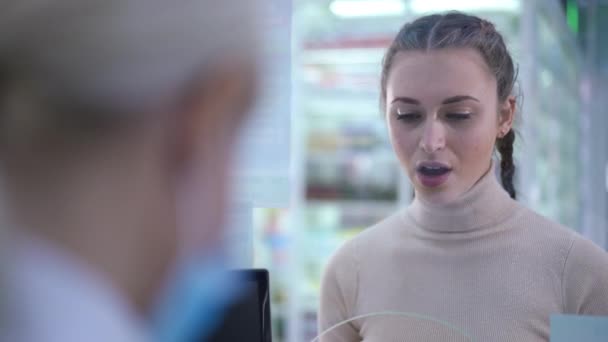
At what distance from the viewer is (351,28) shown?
3318 mm

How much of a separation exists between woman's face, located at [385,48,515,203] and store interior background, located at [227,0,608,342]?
177mm

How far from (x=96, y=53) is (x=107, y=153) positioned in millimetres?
48

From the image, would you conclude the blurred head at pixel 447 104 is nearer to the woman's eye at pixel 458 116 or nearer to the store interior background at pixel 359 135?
the woman's eye at pixel 458 116

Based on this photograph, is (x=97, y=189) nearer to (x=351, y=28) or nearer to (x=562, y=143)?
(x=562, y=143)

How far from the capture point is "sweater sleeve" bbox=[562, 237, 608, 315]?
100 centimetres

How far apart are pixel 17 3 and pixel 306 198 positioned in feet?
11.1

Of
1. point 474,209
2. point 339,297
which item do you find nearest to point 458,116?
point 474,209

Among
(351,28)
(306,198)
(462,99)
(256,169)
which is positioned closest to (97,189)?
(256,169)

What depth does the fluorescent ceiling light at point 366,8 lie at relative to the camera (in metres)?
2.70

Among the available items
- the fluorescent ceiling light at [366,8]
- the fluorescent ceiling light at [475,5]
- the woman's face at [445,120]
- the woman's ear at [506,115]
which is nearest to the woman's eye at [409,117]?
the woman's face at [445,120]

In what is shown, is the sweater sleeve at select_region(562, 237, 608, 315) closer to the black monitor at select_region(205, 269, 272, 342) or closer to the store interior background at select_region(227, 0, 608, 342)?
the store interior background at select_region(227, 0, 608, 342)

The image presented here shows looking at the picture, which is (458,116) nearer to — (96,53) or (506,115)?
(506,115)

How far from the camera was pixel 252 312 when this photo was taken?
0.77 meters

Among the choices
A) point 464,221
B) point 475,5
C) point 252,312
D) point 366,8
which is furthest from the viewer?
point 366,8
